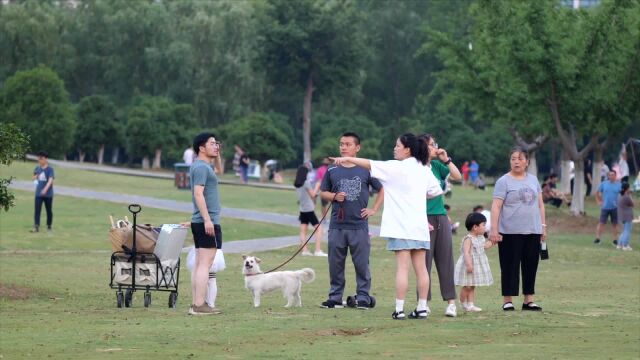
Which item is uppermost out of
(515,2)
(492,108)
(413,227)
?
(515,2)

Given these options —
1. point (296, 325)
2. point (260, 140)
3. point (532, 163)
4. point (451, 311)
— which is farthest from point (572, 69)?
point (260, 140)

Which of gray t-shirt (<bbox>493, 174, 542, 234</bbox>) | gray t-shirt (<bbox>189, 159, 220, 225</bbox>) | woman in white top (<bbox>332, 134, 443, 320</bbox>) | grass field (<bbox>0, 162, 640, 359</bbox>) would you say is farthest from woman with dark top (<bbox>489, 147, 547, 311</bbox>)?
gray t-shirt (<bbox>189, 159, 220, 225</bbox>)

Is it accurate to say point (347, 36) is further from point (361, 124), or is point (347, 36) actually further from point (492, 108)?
point (492, 108)

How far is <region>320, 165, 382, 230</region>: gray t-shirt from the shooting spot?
16.4 metres

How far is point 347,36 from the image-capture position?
98438 mm

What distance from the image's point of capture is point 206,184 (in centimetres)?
1529

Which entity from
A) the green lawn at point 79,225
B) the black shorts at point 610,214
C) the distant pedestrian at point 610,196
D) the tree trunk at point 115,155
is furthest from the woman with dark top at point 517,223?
the tree trunk at point 115,155

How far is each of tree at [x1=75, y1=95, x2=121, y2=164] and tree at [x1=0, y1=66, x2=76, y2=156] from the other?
23.4ft

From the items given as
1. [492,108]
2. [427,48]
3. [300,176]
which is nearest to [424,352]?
[300,176]

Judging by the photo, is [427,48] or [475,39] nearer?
[475,39]

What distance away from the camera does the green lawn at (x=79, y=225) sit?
3191 cm

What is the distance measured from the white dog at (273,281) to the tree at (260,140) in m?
61.3

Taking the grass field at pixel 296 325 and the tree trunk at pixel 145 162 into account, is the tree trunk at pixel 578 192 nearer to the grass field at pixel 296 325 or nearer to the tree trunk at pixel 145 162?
the grass field at pixel 296 325

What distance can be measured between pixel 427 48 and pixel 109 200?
1917 cm
